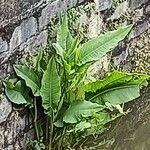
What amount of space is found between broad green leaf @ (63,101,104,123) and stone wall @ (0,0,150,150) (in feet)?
0.95

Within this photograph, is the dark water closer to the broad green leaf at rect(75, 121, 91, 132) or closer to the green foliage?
the broad green leaf at rect(75, 121, 91, 132)

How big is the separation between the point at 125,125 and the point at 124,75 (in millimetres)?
904

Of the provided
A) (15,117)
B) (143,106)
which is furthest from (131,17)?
(15,117)

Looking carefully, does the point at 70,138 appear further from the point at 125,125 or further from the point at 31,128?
the point at 125,125

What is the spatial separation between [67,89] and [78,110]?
17 cm

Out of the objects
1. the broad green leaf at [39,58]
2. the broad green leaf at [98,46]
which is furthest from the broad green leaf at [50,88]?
the broad green leaf at [98,46]

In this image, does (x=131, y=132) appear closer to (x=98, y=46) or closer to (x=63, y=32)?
(x=98, y=46)

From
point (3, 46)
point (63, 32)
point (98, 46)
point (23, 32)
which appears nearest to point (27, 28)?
point (23, 32)

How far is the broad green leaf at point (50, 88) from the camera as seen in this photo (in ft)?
12.8

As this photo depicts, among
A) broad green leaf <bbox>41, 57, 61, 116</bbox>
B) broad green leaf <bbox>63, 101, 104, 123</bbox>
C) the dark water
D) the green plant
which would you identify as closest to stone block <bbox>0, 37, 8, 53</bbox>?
the green plant

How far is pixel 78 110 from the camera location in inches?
161

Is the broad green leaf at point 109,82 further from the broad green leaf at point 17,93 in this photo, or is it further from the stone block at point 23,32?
the stone block at point 23,32

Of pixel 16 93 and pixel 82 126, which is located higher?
pixel 16 93

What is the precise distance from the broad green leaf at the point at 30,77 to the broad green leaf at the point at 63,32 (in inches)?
11.3
